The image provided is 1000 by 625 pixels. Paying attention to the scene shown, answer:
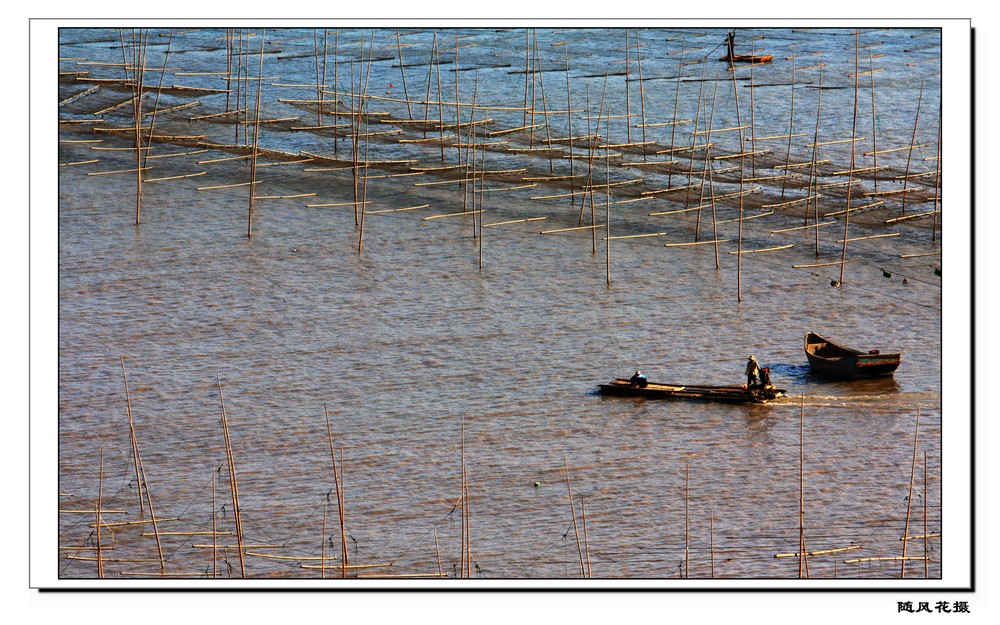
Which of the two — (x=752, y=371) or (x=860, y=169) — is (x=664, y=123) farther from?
(x=752, y=371)

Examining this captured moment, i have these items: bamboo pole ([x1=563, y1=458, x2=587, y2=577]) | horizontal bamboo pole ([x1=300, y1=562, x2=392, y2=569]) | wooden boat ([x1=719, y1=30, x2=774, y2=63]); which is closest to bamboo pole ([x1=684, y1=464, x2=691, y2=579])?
bamboo pole ([x1=563, y1=458, x2=587, y2=577])

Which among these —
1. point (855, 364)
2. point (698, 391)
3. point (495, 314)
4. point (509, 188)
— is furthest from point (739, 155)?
point (698, 391)

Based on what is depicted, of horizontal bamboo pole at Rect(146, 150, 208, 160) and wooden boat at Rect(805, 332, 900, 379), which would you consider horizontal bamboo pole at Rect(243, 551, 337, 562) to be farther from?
horizontal bamboo pole at Rect(146, 150, 208, 160)

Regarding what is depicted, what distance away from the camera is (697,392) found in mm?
19016

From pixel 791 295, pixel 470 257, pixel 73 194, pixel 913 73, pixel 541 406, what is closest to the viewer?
pixel 541 406

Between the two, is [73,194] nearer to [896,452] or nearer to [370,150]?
[370,150]

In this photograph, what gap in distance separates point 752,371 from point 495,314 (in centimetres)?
454

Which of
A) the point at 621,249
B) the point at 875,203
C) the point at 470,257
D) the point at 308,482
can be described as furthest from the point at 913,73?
the point at 308,482

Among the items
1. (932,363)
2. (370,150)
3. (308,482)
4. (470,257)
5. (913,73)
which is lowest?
(308,482)

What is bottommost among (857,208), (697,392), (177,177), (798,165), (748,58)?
(697,392)

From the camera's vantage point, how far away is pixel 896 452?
57.6 ft

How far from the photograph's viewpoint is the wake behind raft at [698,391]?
1886cm

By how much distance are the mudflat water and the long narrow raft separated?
0.50ft

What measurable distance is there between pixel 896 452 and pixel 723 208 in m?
9.84
